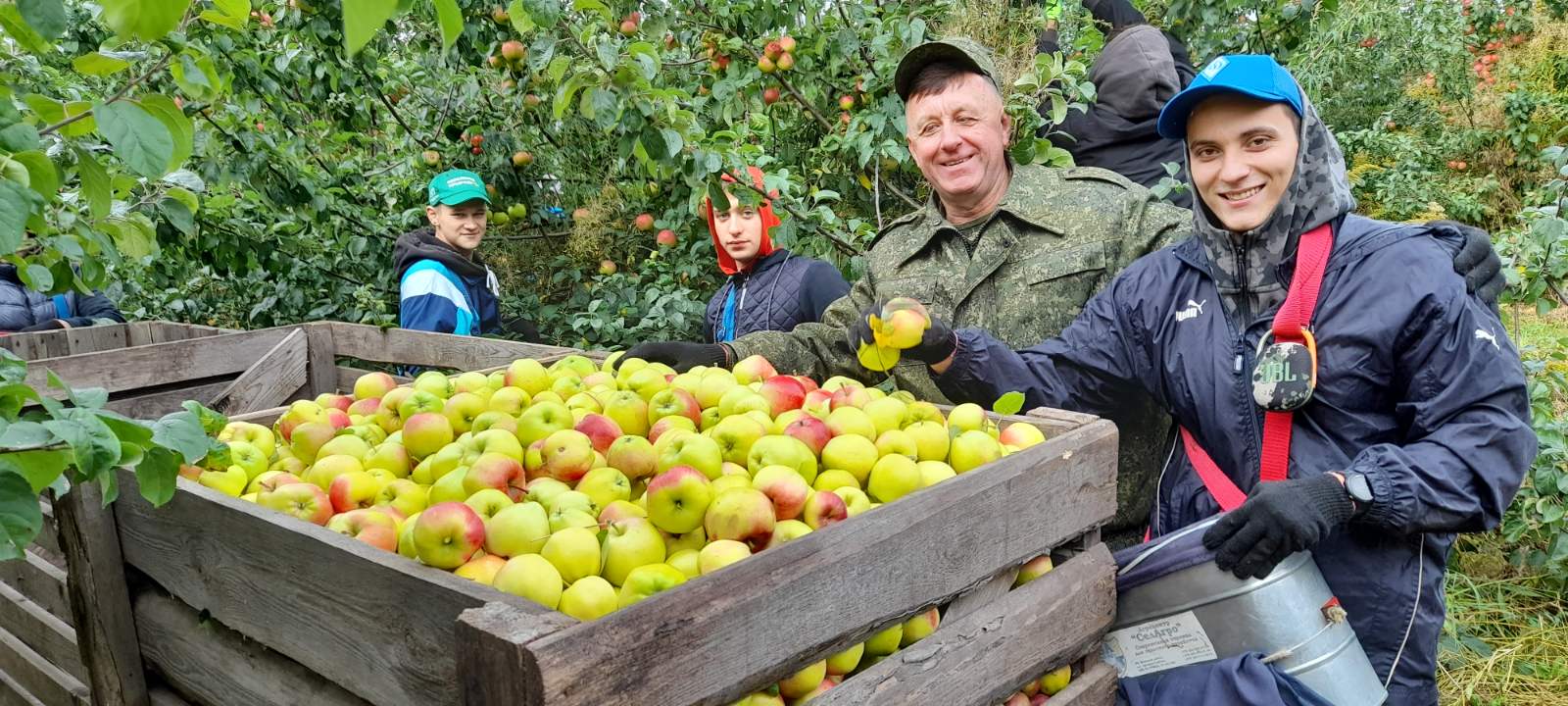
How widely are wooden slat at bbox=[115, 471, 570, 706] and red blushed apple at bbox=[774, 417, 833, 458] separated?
2.27 ft

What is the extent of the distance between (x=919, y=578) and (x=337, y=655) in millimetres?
835

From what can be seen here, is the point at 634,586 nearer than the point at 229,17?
Yes

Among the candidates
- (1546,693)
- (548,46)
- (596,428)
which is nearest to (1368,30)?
(1546,693)

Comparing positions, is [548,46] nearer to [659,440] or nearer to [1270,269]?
[659,440]

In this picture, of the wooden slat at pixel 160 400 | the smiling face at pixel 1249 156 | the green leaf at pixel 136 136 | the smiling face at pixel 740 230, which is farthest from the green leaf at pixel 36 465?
the wooden slat at pixel 160 400

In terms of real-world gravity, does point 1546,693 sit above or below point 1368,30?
below

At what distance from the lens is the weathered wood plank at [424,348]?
3.53 meters

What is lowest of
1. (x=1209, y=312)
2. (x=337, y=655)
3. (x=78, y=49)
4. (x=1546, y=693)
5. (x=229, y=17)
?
(x=1546, y=693)

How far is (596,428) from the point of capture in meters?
1.84

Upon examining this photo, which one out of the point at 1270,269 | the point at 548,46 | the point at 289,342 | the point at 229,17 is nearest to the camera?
the point at 229,17

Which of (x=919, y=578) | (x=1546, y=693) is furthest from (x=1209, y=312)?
(x=1546, y=693)

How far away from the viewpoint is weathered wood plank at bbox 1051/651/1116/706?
164cm

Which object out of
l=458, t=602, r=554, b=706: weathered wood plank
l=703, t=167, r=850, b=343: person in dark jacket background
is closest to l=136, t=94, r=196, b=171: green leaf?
l=458, t=602, r=554, b=706: weathered wood plank

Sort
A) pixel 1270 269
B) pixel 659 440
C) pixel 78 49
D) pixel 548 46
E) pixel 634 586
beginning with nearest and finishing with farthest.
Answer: pixel 634 586 < pixel 659 440 < pixel 1270 269 < pixel 548 46 < pixel 78 49
